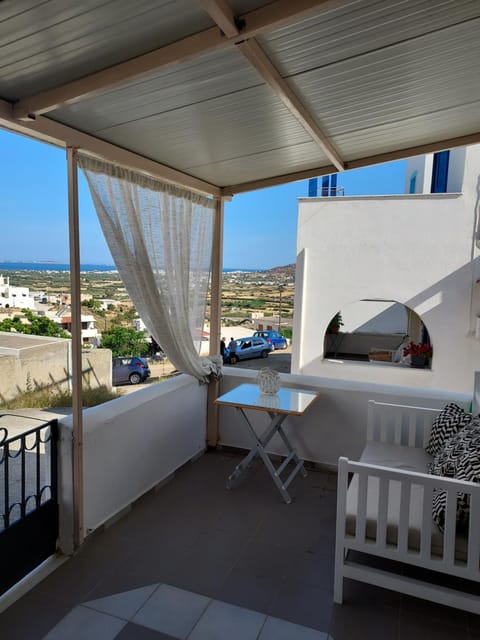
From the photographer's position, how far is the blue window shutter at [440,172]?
731 cm

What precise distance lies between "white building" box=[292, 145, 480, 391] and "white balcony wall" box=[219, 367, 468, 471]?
3295 mm

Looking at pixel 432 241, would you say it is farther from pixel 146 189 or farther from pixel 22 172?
pixel 22 172

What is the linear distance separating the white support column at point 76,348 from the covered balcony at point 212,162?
0.01 metres

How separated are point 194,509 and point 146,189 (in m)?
2.13

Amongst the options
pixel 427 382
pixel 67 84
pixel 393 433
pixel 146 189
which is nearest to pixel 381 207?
pixel 427 382

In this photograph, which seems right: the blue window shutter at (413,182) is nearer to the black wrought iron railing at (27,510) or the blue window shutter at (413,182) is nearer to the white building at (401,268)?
the white building at (401,268)

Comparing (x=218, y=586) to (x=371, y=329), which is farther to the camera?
(x=371, y=329)

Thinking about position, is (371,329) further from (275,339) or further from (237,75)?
(237,75)

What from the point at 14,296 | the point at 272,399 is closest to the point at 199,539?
the point at 272,399

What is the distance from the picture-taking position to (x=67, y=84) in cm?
171

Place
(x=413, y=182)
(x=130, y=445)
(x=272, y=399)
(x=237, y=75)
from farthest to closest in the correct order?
(x=413, y=182)
(x=272, y=399)
(x=130, y=445)
(x=237, y=75)

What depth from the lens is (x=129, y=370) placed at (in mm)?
2984

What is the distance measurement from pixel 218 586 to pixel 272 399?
126 cm

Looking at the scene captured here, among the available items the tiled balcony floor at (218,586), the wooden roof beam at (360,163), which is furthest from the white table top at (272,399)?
the wooden roof beam at (360,163)
